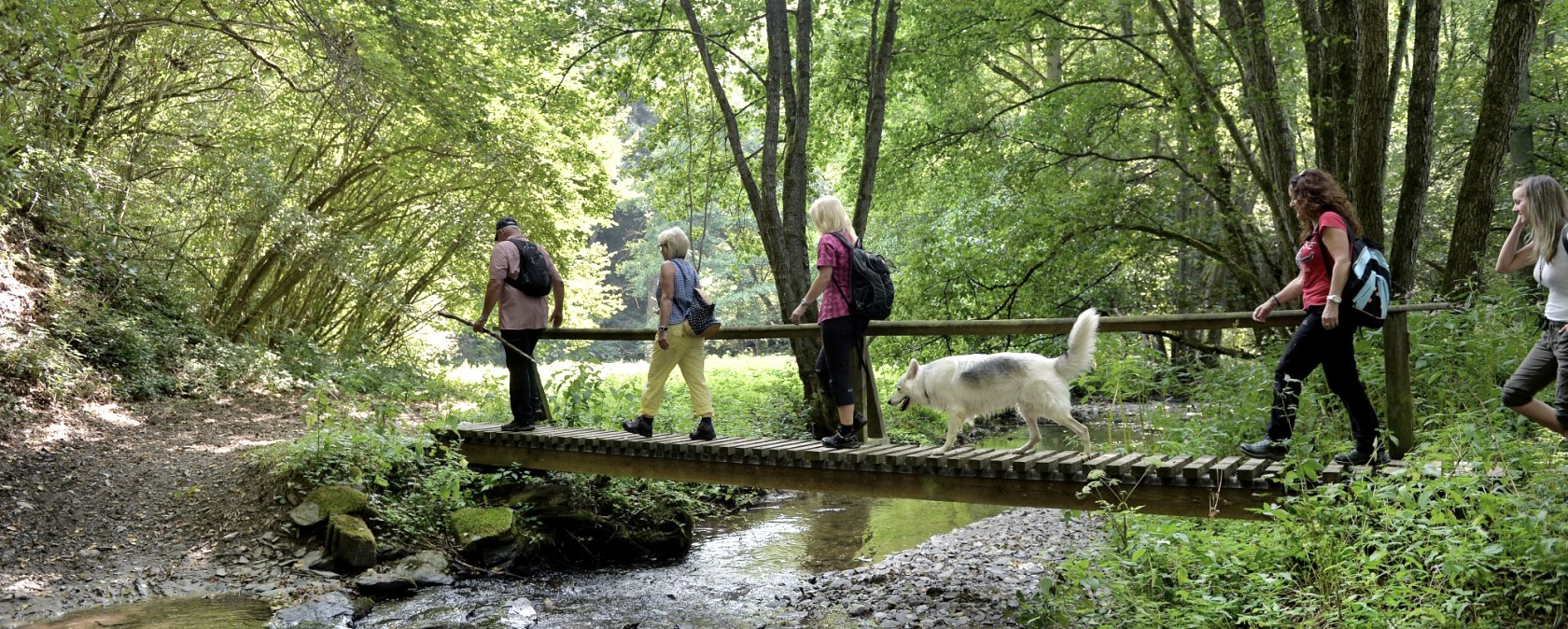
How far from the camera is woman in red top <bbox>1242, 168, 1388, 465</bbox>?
5082 millimetres

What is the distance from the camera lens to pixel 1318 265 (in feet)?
17.2

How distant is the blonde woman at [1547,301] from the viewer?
4.62 meters

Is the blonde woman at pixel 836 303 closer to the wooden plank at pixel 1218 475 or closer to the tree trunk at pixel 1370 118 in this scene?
the wooden plank at pixel 1218 475

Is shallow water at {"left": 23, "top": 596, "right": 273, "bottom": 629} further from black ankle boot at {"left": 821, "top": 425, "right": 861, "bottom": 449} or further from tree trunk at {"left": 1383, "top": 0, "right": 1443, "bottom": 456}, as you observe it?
tree trunk at {"left": 1383, "top": 0, "right": 1443, "bottom": 456}

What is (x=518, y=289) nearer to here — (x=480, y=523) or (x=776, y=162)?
(x=480, y=523)

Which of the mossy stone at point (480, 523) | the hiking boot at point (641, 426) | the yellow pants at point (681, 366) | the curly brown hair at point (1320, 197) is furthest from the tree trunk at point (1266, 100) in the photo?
the mossy stone at point (480, 523)

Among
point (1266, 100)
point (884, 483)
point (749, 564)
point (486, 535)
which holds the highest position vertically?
point (1266, 100)

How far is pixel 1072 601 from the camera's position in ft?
18.7

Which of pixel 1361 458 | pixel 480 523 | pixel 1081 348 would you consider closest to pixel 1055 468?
pixel 1081 348

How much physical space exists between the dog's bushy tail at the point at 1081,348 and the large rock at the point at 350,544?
5.14 m

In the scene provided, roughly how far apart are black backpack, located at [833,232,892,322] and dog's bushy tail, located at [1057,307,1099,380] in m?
1.22

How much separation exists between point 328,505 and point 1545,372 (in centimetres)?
781

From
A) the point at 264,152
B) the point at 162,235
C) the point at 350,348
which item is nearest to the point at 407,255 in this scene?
the point at 350,348

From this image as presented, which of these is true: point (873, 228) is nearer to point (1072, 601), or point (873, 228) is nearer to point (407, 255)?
point (407, 255)
